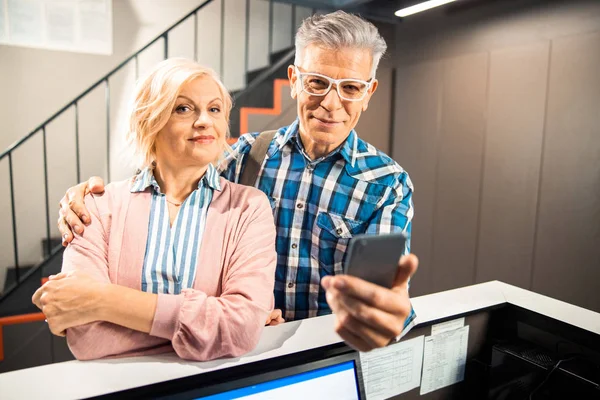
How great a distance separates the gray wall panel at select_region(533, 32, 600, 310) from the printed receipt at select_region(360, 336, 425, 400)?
225cm

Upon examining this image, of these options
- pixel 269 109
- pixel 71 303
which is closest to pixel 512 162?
pixel 269 109

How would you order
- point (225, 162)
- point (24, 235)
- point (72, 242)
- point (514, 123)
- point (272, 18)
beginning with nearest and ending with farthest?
1. point (72, 242)
2. point (225, 162)
3. point (514, 123)
4. point (24, 235)
5. point (272, 18)

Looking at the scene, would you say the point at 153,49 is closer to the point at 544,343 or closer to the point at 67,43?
the point at 67,43

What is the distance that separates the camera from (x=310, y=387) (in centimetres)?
79

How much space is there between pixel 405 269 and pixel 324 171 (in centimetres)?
84

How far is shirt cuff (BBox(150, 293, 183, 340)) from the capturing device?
0.80 metres

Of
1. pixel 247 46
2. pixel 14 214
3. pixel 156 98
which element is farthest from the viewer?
pixel 247 46

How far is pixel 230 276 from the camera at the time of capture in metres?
0.95

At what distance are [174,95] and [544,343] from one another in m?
1.21

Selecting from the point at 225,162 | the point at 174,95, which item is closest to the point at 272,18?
the point at 225,162

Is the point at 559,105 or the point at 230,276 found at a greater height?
the point at 559,105

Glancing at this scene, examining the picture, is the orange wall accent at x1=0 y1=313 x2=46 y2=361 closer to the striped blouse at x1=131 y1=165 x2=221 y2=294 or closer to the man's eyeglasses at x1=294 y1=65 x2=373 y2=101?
the striped blouse at x1=131 y1=165 x2=221 y2=294

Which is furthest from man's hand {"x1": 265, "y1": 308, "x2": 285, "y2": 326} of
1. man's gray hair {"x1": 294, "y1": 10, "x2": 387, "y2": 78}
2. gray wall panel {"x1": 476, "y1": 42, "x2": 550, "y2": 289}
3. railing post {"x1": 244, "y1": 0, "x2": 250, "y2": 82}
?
railing post {"x1": 244, "y1": 0, "x2": 250, "y2": 82}

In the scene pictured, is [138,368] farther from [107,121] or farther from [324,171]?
[107,121]
